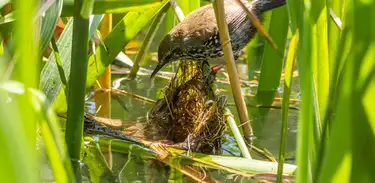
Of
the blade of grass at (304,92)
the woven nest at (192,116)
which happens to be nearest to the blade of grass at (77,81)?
the woven nest at (192,116)

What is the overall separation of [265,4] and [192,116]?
92 centimetres

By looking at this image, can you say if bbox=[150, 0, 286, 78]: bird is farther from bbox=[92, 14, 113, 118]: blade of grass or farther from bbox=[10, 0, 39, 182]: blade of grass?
bbox=[10, 0, 39, 182]: blade of grass

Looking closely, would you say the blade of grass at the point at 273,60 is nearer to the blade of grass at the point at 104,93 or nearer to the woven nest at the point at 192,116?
the woven nest at the point at 192,116

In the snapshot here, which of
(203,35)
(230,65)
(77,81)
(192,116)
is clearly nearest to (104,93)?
(203,35)

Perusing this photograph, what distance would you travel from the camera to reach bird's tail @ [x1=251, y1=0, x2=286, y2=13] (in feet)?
11.2

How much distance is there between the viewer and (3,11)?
2385 mm

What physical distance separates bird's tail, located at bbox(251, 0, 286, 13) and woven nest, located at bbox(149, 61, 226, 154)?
0.67 metres

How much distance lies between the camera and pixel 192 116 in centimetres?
288

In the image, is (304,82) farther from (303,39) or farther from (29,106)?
(29,106)

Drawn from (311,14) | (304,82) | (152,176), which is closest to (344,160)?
(304,82)

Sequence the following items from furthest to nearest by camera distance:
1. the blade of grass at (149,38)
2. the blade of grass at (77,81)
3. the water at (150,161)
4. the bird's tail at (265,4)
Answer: the bird's tail at (265,4) → the blade of grass at (149,38) → the water at (150,161) → the blade of grass at (77,81)

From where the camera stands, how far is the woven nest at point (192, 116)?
2803mm

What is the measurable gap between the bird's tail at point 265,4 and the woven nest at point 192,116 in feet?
2.21

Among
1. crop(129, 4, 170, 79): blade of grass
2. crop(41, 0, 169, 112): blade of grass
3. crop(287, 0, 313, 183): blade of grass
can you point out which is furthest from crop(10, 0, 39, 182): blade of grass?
crop(129, 4, 170, 79): blade of grass
